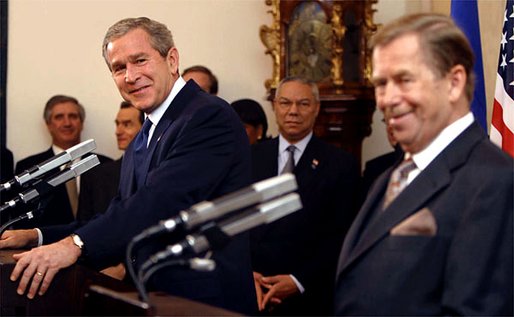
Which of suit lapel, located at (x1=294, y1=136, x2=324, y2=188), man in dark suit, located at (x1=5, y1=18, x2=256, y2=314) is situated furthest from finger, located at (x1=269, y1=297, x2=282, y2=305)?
man in dark suit, located at (x1=5, y1=18, x2=256, y2=314)

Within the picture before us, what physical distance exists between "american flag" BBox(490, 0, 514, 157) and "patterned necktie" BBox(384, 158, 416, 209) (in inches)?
99.0

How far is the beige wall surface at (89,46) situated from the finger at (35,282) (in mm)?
5038

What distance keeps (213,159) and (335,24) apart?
4069 millimetres

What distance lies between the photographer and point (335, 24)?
7.52m

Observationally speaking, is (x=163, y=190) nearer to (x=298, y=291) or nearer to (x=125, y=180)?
(x=125, y=180)

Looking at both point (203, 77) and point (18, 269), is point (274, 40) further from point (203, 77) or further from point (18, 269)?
point (18, 269)

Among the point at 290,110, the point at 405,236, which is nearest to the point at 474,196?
the point at 405,236

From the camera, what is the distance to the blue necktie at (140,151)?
12.6 feet

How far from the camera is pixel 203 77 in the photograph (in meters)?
7.45

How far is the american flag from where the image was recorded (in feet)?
17.2

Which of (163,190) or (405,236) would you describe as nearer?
(405,236)

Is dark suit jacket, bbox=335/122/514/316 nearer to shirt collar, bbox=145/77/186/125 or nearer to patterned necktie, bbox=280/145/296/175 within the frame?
shirt collar, bbox=145/77/186/125

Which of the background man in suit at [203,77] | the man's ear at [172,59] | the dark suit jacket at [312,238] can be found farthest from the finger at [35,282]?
the background man in suit at [203,77]

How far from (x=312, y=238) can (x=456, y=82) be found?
335cm
